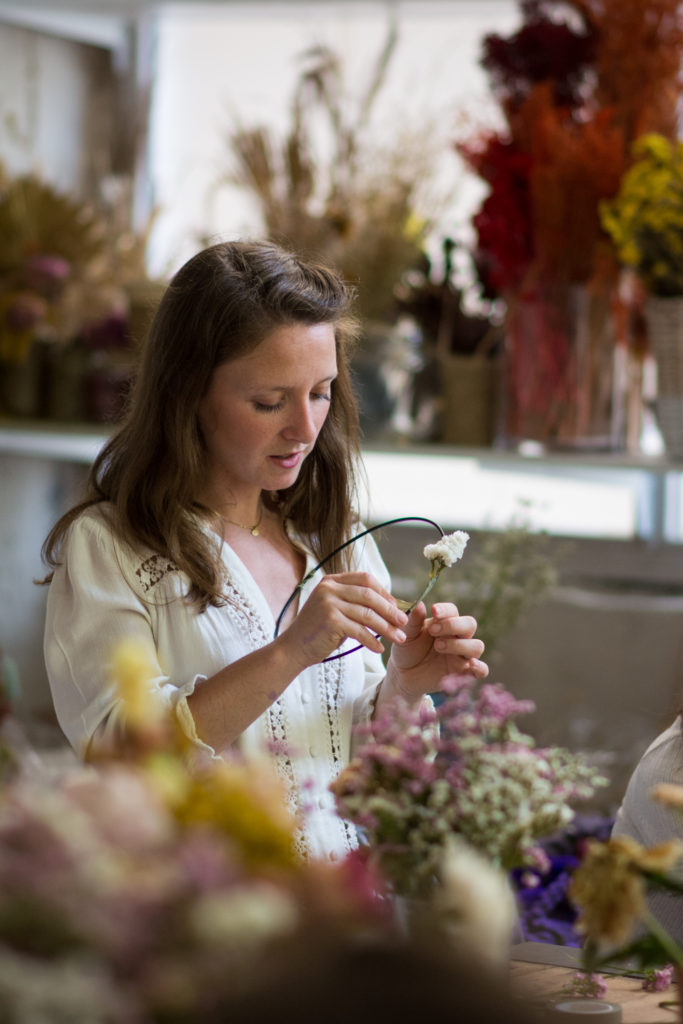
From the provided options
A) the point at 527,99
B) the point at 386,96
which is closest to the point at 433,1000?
the point at 527,99

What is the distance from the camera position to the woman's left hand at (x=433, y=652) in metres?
1.34

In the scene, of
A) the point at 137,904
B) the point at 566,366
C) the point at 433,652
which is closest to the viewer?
the point at 137,904

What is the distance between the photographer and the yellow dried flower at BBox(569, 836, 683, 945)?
794mm

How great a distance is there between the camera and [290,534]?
160 centimetres

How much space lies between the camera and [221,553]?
1459 millimetres

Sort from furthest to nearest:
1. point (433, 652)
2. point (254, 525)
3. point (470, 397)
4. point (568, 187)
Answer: point (470, 397)
point (568, 187)
point (254, 525)
point (433, 652)

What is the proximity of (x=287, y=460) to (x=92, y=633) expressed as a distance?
0.29 m

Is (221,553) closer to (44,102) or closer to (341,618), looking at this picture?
(341,618)

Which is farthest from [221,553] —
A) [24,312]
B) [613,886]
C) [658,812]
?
[24,312]

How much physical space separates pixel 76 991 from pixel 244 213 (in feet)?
10.5

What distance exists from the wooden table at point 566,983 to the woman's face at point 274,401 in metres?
0.58

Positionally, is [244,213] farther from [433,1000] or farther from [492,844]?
[433,1000]

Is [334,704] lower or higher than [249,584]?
lower

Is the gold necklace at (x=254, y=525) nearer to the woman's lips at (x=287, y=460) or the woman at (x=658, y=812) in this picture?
the woman's lips at (x=287, y=460)
